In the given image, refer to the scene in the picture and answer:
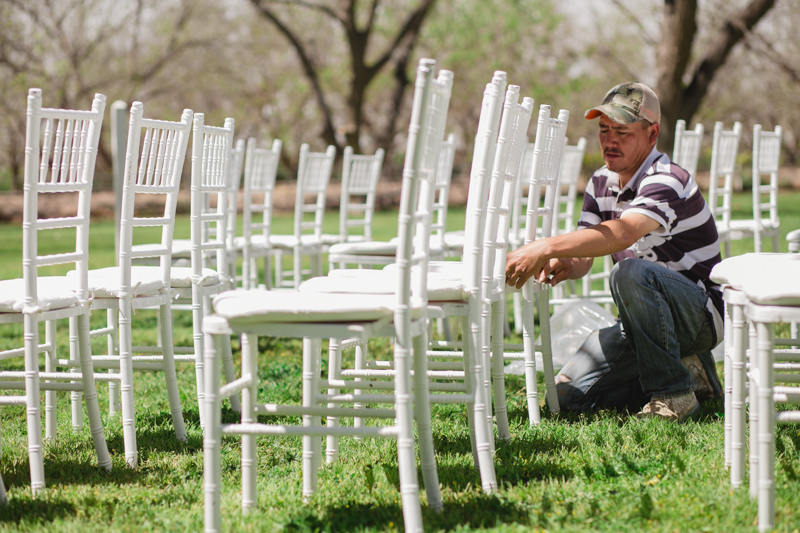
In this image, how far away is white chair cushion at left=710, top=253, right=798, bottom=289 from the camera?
104 inches

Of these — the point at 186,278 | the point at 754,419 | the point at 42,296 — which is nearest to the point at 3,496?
the point at 42,296

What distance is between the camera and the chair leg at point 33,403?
288cm

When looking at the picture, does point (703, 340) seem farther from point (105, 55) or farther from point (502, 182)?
point (105, 55)

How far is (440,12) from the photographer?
87.3 feet

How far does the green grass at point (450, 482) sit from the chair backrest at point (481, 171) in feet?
2.38

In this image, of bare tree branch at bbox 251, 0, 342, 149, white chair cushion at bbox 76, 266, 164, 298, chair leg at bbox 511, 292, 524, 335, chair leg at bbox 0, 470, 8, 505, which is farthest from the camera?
bare tree branch at bbox 251, 0, 342, 149

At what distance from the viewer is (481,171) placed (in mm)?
2805

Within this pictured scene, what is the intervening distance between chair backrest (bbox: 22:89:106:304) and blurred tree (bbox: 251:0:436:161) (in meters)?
14.5

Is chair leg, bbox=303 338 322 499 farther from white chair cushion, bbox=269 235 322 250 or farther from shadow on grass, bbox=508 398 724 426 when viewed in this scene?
white chair cushion, bbox=269 235 322 250

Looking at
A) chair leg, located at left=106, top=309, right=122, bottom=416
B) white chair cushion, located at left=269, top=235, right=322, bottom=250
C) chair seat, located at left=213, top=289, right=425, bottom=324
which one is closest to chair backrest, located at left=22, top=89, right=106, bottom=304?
chair seat, located at left=213, top=289, right=425, bottom=324

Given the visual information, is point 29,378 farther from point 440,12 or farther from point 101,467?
point 440,12

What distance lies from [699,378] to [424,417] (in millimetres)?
1944

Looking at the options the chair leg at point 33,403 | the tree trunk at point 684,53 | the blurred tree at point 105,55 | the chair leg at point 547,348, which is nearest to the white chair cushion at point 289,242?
the chair leg at point 547,348

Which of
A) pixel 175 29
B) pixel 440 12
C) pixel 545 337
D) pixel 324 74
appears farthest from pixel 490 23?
pixel 545 337
